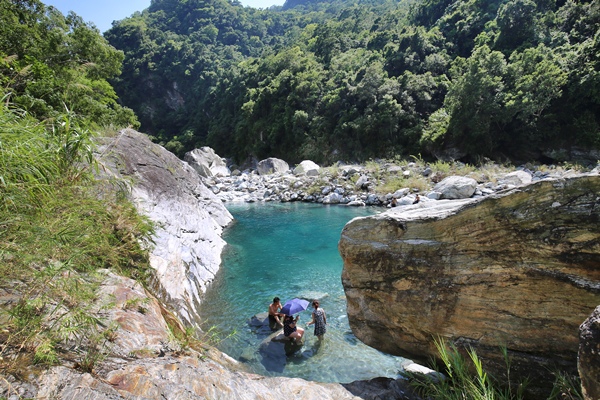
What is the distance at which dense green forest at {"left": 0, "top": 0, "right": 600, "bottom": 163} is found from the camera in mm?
10789

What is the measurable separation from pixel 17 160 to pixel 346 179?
22.8 meters

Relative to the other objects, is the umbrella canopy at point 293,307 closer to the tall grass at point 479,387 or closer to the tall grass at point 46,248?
the tall grass at point 479,387

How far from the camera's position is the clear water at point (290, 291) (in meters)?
5.85

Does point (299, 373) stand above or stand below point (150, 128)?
below

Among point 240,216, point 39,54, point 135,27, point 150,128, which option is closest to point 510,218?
point 39,54

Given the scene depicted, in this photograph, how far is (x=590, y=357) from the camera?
206 cm

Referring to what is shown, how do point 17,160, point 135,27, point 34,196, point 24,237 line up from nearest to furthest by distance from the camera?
point 24,237
point 17,160
point 34,196
point 135,27

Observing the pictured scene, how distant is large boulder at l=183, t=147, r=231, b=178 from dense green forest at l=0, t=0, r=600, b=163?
7.81 meters

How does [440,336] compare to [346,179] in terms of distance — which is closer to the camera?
[440,336]

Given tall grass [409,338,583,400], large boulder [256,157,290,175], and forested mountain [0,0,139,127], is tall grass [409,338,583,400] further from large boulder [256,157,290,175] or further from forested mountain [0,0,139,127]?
large boulder [256,157,290,175]

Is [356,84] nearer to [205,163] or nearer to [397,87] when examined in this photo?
[397,87]

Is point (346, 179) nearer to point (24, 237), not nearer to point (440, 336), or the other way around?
point (440, 336)

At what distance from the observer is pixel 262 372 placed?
5715 mm

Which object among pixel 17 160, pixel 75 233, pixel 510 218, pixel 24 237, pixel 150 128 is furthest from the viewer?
pixel 150 128
